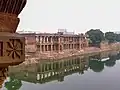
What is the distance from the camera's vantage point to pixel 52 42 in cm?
4059

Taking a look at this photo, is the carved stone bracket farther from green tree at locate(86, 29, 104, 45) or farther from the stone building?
green tree at locate(86, 29, 104, 45)

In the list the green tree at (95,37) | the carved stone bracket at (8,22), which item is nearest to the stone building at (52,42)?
the green tree at (95,37)

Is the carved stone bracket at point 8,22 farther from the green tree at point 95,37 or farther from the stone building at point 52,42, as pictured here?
the green tree at point 95,37

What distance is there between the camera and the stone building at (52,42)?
37.7 meters

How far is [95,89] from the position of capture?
20.2m


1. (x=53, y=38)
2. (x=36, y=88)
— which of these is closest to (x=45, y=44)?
(x=53, y=38)

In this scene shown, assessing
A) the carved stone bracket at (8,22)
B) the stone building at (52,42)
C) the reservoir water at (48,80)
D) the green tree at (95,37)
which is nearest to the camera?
the carved stone bracket at (8,22)

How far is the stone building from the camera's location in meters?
37.7

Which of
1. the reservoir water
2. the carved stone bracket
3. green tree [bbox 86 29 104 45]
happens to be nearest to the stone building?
the reservoir water

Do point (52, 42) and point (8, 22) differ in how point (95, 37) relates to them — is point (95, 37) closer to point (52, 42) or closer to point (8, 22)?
point (52, 42)

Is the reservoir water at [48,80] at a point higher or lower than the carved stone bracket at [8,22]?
lower

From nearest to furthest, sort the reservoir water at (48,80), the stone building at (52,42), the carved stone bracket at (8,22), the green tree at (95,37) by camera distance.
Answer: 1. the carved stone bracket at (8,22)
2. the reservoir water at (48,80)
3. the stone building at (52,42)
4. the green tree at (95,37)

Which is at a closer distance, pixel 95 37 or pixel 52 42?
pixel 52 42

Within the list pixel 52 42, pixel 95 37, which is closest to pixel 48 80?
pixel 52 42
